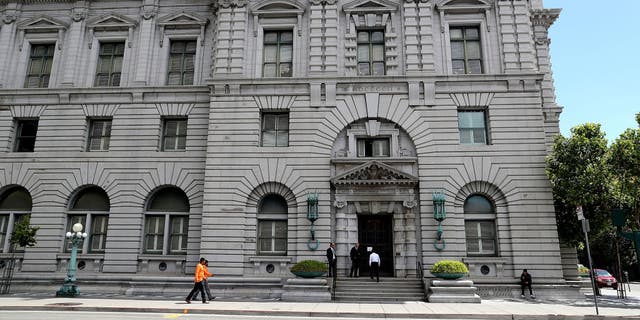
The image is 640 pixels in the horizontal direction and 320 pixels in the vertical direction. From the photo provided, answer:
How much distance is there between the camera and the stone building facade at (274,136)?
73.2 feet

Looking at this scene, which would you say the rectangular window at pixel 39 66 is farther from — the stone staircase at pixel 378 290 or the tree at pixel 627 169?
the tree at pixel 627 169

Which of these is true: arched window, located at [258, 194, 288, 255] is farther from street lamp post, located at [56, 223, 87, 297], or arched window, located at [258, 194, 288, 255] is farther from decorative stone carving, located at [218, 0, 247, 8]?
decorative stone carving, located at [218, 0, 247, 8]

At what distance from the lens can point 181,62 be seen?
26891 mm

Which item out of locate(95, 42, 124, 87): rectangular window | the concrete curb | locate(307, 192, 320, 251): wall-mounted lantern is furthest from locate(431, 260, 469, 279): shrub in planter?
locate(95, 42, 124, 87): rectangular window

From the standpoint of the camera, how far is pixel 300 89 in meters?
24.4

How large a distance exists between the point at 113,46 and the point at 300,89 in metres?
12.5

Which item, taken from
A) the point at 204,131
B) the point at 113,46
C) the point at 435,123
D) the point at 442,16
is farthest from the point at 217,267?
the point at 442,16

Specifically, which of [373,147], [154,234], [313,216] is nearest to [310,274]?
[313,216]

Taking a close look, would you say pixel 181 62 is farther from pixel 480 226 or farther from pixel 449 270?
pixel 480 226

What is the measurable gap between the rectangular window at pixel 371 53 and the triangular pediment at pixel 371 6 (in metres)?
1.25

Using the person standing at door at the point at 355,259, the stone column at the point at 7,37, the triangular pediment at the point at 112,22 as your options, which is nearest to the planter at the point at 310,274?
the person standing at door at the point at 355,259

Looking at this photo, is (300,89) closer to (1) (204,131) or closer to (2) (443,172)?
(1) (204,131)

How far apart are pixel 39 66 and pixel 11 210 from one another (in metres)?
8.88

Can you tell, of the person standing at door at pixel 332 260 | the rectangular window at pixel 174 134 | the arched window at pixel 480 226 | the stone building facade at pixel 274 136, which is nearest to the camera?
the person standing at door at pixel 332 260
